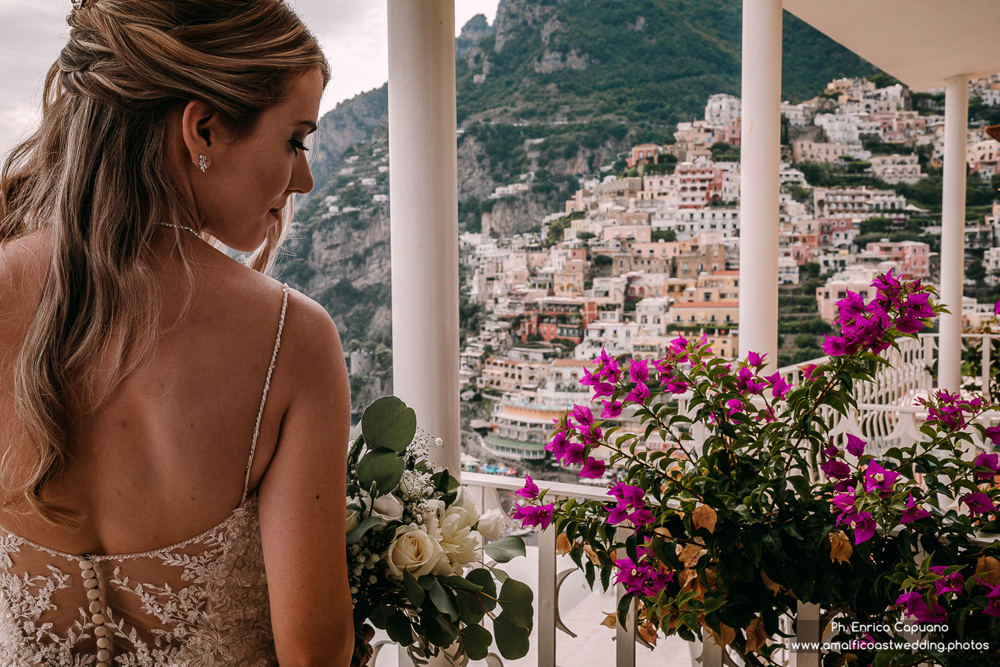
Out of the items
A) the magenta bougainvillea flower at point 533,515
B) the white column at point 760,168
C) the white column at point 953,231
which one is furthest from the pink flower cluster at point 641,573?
the white column at point 953,231

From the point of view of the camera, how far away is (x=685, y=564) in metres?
1.17

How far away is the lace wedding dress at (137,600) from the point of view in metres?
Answer: 0.70

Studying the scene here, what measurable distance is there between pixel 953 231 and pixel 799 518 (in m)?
5.40

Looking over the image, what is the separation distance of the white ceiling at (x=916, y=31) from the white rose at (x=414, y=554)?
429 cm

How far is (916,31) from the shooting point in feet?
14.8

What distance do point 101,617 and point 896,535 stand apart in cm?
114

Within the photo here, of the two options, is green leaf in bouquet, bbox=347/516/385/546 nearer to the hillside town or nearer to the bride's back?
the bride's back

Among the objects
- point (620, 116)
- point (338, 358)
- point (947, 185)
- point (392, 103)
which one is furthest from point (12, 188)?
point (620, 116)

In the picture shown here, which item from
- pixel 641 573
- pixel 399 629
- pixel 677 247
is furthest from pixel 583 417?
pixel 677 247

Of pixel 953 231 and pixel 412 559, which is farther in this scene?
pixel 953 231

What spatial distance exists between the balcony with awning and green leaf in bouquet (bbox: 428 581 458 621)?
0.55 meters

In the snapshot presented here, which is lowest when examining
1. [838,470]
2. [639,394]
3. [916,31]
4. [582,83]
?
[838,470]

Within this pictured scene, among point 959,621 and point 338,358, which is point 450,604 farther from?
point 959,621

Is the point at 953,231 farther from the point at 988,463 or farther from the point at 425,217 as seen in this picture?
the point at 425,217
